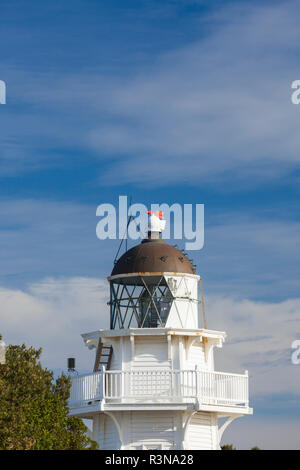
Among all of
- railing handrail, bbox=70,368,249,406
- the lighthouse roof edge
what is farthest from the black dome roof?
railing handrail, bbox=70,368,249,406

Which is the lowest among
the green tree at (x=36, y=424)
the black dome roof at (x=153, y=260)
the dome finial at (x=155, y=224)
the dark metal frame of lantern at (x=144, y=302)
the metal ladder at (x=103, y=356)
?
the green tree at (x=36, y=424)

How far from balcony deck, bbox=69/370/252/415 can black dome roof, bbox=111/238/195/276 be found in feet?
15.8

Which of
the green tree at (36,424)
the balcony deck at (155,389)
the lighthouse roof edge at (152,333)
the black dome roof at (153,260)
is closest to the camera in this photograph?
the green tree at (36,424)

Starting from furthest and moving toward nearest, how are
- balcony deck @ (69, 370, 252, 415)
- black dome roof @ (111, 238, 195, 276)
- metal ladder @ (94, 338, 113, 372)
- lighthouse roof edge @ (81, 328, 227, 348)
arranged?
metal ladder @ (94, 338, 113, 372) → black dome roof @ (111, 238, 195, 276) → lighthouse roof edge @ (81, 328, 227, 348) → balcony deck @ (69, 370, 252, 415)

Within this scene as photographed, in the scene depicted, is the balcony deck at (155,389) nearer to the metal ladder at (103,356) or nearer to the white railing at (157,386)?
the white railing at (157,386)

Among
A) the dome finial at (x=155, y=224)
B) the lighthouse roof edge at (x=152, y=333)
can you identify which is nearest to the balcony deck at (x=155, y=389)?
the lighthouse roof edge at (x=152, y=333)

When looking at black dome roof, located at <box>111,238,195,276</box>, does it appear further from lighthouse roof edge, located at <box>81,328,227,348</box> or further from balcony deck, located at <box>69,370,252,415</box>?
balcony deck, located at <box>69,370,252,415</box>

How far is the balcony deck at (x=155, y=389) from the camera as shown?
5391 centimetres

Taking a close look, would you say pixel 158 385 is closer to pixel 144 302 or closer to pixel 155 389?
pixel 155 389

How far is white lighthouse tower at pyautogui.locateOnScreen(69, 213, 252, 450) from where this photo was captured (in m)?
54.1

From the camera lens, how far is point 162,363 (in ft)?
183
